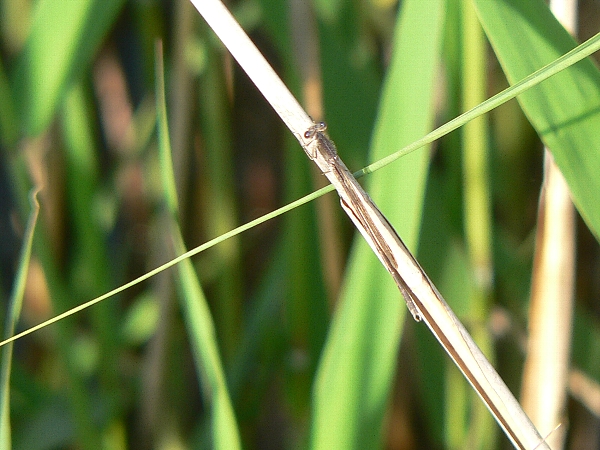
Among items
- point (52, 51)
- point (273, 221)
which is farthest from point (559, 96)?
point (273, 221)

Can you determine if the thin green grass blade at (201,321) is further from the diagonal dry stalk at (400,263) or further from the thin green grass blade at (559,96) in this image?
the thin green grass blade at (559,96)

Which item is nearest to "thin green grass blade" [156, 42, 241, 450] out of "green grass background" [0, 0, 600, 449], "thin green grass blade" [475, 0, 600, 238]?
"green grass background" [0, 0, 600, 449]

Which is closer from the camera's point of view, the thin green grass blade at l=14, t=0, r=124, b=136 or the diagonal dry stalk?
the diagonal dry stalk

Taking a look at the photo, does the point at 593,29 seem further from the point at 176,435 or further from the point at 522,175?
the point at 176,435

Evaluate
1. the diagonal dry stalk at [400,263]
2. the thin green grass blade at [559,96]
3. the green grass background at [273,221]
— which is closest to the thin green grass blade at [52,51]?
the green grass background at [273,221]

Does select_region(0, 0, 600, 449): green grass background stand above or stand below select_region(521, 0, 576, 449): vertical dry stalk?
above

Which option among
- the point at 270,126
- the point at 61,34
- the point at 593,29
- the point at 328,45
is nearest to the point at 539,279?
the point at 328,45

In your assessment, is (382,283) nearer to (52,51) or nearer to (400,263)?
(400,263)

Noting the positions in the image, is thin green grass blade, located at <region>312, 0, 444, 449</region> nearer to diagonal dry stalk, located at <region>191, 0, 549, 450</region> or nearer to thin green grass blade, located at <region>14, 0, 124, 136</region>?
diagonal dry stalk, located at <region>191, 0, 549, 450</region>
